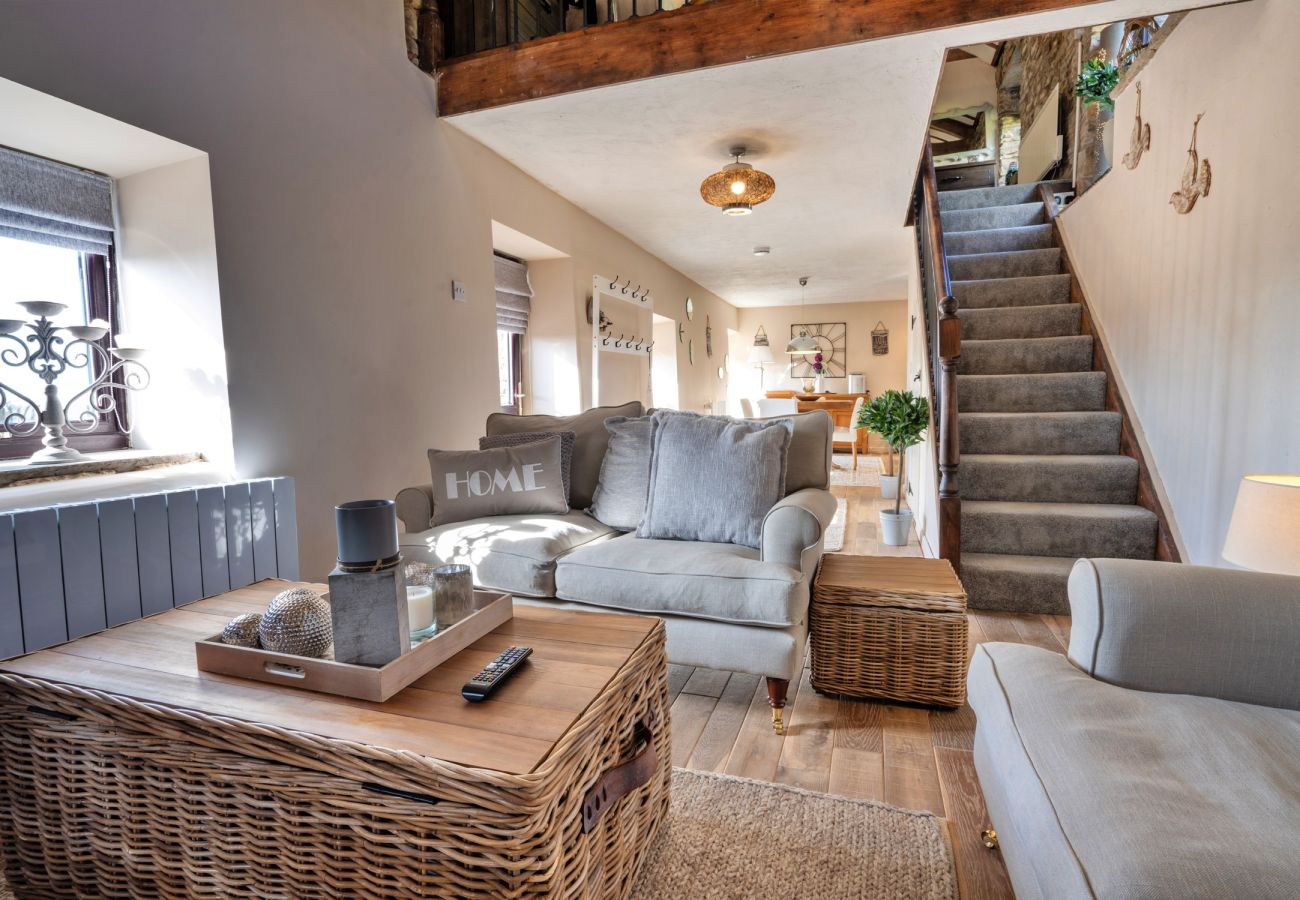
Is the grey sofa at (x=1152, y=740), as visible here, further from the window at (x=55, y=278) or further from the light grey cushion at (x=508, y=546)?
the window at (x=55, y=278)

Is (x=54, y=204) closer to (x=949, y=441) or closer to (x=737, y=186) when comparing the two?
(x=737, y=186)

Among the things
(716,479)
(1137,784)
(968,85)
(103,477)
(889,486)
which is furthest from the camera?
(968,85)

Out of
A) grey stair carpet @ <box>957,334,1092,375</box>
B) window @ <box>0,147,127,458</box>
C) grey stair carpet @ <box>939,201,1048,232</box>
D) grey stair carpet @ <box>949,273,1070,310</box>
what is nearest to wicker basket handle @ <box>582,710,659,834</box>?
window @ <box>0,147,127,458</box>

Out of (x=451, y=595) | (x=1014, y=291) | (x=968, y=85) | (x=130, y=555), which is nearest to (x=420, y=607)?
(x=451, y=595)

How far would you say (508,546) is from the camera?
2.33m

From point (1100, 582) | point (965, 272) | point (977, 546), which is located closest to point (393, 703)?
point (1100, 582)

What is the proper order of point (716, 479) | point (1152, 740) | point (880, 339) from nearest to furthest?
point (1152, 740) < point (716, 479) < point (880, 339)

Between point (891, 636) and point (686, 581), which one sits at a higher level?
point (686, 581)

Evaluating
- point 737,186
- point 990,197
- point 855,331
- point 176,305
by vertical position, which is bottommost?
point 176,305

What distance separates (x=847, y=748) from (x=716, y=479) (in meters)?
0.94

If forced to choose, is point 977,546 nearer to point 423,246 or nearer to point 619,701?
point 619,701

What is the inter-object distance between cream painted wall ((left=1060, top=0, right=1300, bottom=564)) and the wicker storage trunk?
250 centimetres

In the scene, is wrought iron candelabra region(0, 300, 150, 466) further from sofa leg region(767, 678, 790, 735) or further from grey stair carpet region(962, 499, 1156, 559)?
grey stair carpet region(962, 499, 1156, 559)

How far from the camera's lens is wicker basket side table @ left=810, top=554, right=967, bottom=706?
6.63ft
